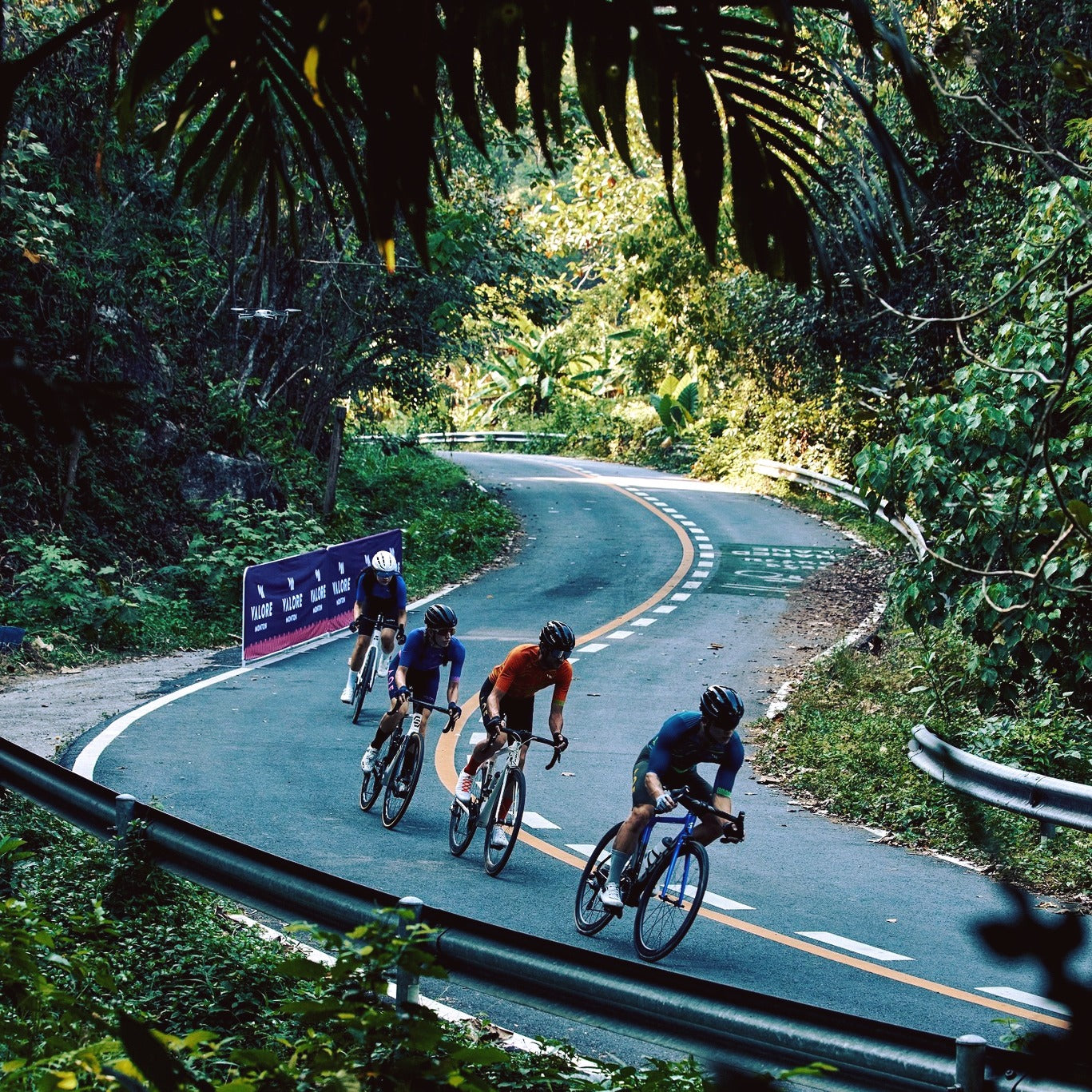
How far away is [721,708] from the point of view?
839cm

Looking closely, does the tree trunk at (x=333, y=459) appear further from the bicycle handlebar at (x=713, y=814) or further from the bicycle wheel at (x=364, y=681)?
the bicycle handlebar at (x=713, y=814)

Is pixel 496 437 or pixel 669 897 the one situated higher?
pixel 496 437

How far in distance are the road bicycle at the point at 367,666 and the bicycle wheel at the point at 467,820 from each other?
4.68 m

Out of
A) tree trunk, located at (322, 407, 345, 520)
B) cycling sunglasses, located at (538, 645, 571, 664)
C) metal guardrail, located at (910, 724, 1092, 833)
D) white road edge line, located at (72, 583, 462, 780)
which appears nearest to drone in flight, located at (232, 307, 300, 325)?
tree trunk, located at (322, 407, 345, 520)

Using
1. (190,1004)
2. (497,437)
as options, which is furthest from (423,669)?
(497,437)

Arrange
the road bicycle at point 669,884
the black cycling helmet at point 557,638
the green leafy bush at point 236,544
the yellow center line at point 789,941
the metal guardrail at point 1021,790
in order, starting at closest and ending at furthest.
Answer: the yellow center line at point 789,941 < the road bicycle at point 669,884 < the black cycling helmet at point 557,638 < the metal guardrail at point 1021,790 < the green leafy bush at point 236,544

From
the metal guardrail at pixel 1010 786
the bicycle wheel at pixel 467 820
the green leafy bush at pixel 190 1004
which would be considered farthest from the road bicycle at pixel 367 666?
the green leafy bush at pixel 190 1004

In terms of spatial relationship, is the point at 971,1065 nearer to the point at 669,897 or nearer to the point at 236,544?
the point at 669,897

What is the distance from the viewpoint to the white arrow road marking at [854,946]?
28.8 ft

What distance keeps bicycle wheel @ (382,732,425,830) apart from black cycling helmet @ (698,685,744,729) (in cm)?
345

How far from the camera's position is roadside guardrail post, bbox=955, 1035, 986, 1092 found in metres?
3.98

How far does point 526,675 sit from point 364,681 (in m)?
5.62

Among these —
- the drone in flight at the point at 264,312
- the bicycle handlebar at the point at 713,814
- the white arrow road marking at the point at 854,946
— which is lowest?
the white arrow road marking at the point at 854,946

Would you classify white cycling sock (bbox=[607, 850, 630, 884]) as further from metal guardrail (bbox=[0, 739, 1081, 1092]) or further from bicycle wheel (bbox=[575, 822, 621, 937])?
metal guardrail (bbox=[0, 739, 1081, 1092])
